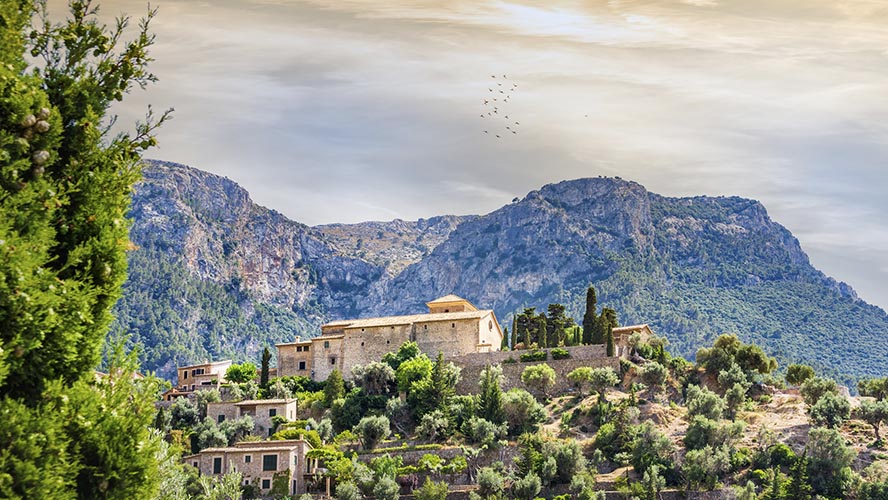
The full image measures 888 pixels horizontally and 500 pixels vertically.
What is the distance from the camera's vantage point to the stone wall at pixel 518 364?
89.9 meters

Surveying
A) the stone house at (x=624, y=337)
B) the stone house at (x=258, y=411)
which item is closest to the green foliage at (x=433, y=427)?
the stone house at (x=258, y=411)

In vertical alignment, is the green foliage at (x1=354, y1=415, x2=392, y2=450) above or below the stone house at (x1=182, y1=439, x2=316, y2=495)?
above

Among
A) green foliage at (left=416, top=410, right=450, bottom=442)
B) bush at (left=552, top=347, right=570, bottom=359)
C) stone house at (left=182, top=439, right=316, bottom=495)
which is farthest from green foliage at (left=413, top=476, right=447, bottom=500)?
Result: bush at (left=552, top=347, right=570, bottom=359)

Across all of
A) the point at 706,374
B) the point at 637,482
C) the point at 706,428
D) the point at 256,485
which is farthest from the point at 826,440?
the point at 256,485

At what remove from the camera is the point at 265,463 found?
7438 cm

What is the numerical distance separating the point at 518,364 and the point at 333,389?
1573 cm

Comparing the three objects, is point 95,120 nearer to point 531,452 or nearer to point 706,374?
point 531,452

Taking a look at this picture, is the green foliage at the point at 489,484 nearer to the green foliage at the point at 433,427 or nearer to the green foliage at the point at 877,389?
the green foliage at the point at 433,427

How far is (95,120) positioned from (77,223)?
1.33 metres

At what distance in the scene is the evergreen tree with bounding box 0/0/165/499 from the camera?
11797 millimetres

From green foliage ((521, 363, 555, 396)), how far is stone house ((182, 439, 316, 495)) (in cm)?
2037

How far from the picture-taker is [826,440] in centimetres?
7369

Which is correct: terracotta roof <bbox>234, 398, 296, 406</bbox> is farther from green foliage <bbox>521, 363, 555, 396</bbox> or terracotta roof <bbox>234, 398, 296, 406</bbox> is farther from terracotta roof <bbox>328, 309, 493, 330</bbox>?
green foliage <bbox>521, 363, 555, 396</bbox>

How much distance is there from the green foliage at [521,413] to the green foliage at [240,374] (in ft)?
94.0
